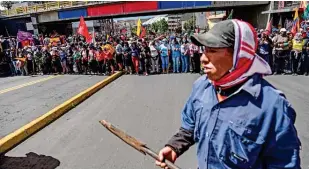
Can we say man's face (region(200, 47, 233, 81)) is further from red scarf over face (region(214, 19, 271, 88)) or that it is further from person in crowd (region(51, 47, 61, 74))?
person in crowd (region(51, 47, 61, 74))

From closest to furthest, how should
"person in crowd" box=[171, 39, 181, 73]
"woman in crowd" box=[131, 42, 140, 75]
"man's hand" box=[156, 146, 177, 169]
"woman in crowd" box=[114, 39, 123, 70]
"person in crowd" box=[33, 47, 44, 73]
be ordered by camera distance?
1. "man's hand" box=[156, 146, 177, 169]
2. "person in crowd" box=[171, 39, 181, 73]
3. "woman in crowd" box=[131, 42, 140, 75]
4. "woman in crowd" box=[114, 39, 123, 70]
5. "person in crowd" box=[33, 47, 44, 73]

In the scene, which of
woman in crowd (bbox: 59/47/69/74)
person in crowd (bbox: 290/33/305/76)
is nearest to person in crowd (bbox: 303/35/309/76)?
person in crowd (bbox: 290/33/305/76)

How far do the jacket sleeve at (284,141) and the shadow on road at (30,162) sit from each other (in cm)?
370

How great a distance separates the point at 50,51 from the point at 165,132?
1181 centimetres

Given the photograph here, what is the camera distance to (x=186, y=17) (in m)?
116

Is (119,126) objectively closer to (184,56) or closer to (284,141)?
(284,141)

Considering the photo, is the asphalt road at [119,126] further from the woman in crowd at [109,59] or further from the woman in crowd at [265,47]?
the woman in crowd at [109,59]

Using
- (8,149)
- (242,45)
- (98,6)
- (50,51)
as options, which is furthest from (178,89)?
(98,6)

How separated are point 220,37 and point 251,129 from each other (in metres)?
0.51

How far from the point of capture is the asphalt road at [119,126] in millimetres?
4375

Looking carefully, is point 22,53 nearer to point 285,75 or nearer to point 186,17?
point 285,75

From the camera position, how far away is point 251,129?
144 cm

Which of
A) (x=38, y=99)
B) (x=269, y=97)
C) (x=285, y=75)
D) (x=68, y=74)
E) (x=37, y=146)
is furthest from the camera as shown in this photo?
(x=68, y=74)

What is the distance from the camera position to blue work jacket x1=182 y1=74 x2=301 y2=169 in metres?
1.38
